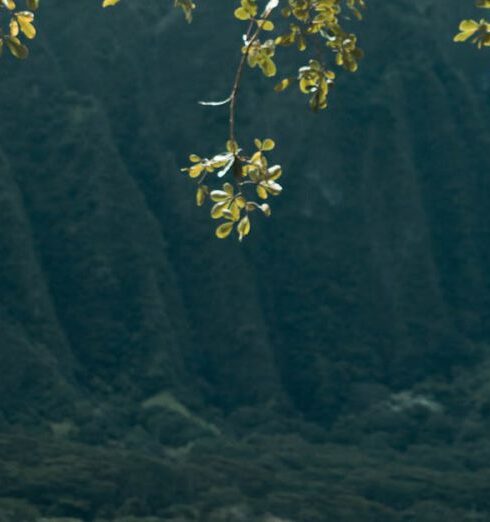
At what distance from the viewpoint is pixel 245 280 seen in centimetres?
6875

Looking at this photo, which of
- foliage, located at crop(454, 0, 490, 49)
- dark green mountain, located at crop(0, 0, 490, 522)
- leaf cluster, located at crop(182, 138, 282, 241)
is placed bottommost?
leaf cluster, located at crop(182, 138, 282, 241)

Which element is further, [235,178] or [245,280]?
[245,280]

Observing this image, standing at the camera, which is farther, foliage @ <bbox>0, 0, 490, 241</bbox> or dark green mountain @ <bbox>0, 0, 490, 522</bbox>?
dark green mountain @ <bbox>0, 0, 490, 522</bbox>

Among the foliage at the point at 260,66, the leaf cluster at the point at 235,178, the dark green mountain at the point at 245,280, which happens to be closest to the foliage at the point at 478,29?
the foliage at the point at 260,66

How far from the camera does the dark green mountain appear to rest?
5718 centimetres

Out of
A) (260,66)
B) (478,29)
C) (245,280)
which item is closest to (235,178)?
(260,66)

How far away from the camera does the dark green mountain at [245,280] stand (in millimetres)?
57184

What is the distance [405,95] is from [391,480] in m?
27.5

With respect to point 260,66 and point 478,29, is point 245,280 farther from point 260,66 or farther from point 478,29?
point 478,29

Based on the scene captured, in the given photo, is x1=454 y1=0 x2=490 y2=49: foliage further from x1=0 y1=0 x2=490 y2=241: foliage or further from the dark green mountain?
the dark green mountain

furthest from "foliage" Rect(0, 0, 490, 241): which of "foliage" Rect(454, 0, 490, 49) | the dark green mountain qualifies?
the dark green mountain

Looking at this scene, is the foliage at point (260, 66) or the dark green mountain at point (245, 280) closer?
the foliage at point (260, 66)

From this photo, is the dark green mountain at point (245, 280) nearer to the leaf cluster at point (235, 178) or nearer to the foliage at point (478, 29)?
the leaf cluster at point (235, 178)

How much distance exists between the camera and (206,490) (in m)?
53.2
